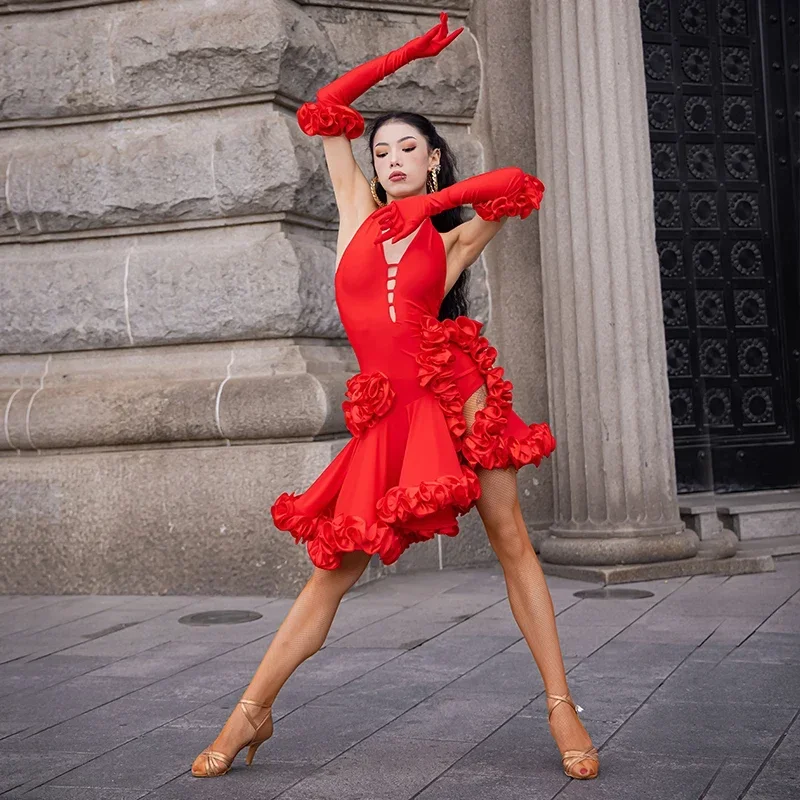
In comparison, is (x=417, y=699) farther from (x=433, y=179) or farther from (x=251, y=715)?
(x=433, y=179)

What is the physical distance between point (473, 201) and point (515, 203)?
0.38ft

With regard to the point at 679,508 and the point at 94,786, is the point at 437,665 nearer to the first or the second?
the point at 94,786

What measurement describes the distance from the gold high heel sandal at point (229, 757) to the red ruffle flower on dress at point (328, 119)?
5.40 ft

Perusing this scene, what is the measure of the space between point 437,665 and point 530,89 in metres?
4.20

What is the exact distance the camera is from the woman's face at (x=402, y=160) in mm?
3512

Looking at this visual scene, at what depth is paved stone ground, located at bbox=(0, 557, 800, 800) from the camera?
317cm

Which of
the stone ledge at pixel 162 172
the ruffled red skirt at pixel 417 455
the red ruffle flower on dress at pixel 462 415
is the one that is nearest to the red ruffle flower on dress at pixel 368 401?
the ruffled red skirt at pixel 417 455

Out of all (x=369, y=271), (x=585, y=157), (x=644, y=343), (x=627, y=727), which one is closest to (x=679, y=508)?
(x=644, y=343)

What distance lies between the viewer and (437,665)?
14.9ft

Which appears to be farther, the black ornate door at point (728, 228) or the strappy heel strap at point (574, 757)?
the black ornate door at point (728, 228)

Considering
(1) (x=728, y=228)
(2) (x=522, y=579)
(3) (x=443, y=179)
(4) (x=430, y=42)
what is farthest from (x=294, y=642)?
(1) (x=728, y=228)

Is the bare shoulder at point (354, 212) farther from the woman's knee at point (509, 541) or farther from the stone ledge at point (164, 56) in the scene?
the stone ledge at point (164, 56)

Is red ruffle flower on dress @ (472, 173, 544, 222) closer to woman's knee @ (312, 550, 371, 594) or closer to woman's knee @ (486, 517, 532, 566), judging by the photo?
woman's knee @ (486, 517, 532, 566)

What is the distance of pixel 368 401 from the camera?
340 centimetres
